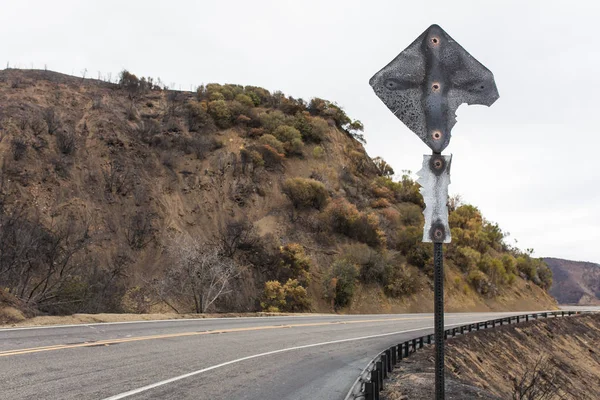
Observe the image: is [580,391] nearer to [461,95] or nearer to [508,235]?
[461,95]

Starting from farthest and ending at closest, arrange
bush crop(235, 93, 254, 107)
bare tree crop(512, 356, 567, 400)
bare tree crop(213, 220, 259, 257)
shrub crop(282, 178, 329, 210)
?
bush crop(235, 93, 254, 107) < shrub crop(282, 178, 329, 210) < bare tree crop(213, 220, 259, 257) < bare tree crop(512, 356, 567, 400)

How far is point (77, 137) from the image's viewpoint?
130 feet

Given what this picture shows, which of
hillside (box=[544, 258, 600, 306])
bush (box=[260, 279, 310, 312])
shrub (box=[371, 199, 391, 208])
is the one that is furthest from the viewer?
hillside (box=[544, 258, 600, 306])

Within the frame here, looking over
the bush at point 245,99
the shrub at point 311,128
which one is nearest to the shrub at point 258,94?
the bush at point 245,99

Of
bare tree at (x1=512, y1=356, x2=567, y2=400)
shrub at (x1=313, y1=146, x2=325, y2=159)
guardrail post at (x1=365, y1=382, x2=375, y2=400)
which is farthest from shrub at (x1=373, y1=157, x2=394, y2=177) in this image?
guardrail post at (x1=365, y1=382, x2=375, y2=400)

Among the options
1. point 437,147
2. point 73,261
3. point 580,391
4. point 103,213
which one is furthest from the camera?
point 103,213

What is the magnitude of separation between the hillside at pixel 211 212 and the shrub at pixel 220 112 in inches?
6.8

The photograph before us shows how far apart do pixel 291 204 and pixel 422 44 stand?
41.1m

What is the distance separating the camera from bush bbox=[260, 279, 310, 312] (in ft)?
109

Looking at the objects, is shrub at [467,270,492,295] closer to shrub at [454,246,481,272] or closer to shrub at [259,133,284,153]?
shrub at [454,246,481,272]

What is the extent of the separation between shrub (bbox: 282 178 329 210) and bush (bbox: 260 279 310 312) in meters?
11.4

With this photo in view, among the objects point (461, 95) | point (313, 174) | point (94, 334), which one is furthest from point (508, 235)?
point (461, 95)

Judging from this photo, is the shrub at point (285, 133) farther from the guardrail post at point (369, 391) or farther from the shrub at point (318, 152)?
the guardrail post at point (369, 391)

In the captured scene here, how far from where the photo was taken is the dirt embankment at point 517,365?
9683mm
